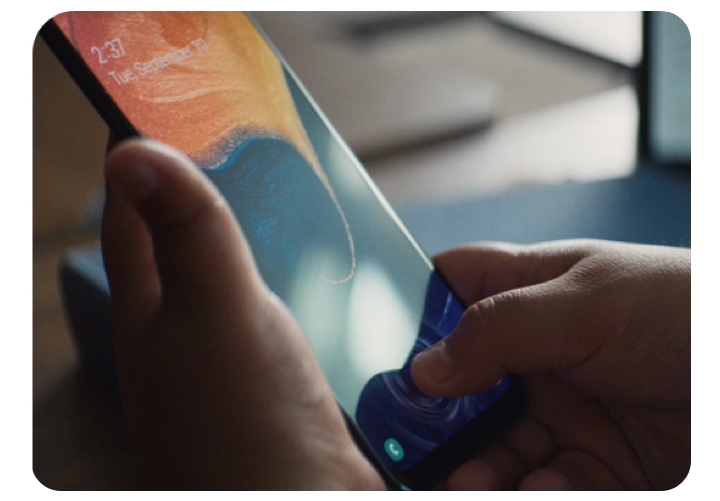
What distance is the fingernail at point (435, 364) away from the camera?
38 centimetres

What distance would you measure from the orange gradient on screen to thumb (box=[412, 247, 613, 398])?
0.54 feet

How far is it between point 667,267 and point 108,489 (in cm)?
39

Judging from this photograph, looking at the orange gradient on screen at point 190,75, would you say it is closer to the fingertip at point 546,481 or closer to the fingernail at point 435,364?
the fingernail at point 435,364

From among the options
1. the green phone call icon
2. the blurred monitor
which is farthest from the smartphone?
the blurred monitor

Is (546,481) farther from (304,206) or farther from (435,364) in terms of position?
(304,206)

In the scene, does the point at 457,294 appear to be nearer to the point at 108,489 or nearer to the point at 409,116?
the point at 409,116

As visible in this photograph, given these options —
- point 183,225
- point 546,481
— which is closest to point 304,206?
point 183,225

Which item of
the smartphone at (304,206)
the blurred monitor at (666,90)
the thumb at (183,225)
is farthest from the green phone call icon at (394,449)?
the blurred monitor at (666,90)

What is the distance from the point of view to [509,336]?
38cm

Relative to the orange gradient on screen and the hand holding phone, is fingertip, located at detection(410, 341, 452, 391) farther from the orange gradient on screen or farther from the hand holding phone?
the orange gradient on screen

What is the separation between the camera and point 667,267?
0.39 metres

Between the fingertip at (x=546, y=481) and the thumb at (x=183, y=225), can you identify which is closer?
the thumb at (x=183, y=225)

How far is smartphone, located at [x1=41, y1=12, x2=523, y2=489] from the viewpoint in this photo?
34 centimetres

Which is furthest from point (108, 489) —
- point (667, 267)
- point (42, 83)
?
point (667, 267)
